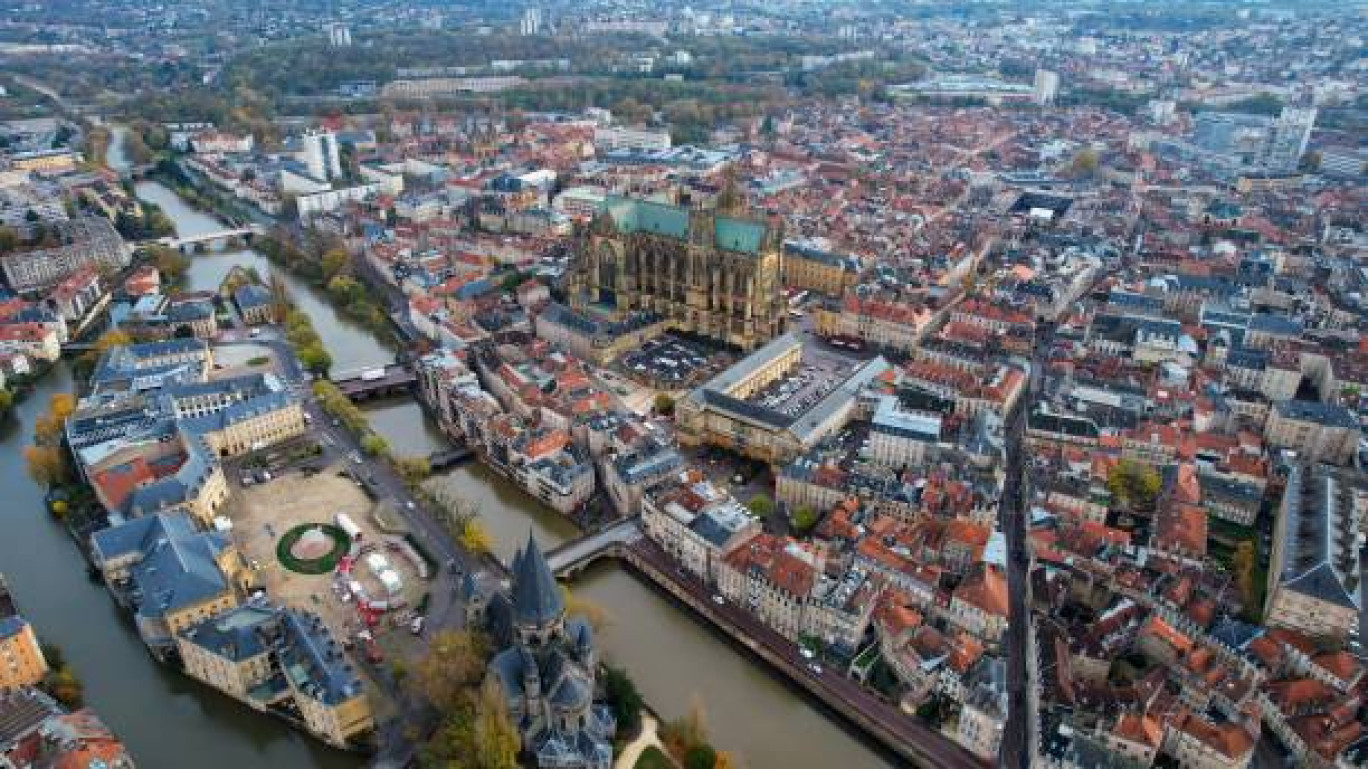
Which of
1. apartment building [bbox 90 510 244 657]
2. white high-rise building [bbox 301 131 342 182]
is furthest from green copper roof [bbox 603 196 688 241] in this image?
white high-rise building [bbox 301 131 342 182]

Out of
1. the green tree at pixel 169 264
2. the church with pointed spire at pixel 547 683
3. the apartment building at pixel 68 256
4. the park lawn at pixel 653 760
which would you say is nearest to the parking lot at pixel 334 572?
the church with pointed spire at pixel 547 683

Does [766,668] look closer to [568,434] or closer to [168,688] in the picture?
[568,434]

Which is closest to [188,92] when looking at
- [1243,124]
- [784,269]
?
[784,269]

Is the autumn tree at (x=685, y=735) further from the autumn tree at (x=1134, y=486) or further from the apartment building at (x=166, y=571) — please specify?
the autumn tree at (x=1134, y=486)

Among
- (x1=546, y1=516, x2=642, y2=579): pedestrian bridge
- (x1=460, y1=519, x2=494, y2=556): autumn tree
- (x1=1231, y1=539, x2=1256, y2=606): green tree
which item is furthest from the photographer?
(x1=546, y1=516, x2=642, y2=579): pedestrian bridge

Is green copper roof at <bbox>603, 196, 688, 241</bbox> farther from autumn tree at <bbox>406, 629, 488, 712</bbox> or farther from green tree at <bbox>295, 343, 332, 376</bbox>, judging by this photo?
autumn tree at <bbox>406, 629, 488, 712</bbox>

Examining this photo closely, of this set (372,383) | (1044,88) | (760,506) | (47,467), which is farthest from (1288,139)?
(47,467)

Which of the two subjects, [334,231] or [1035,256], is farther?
[334,231]
